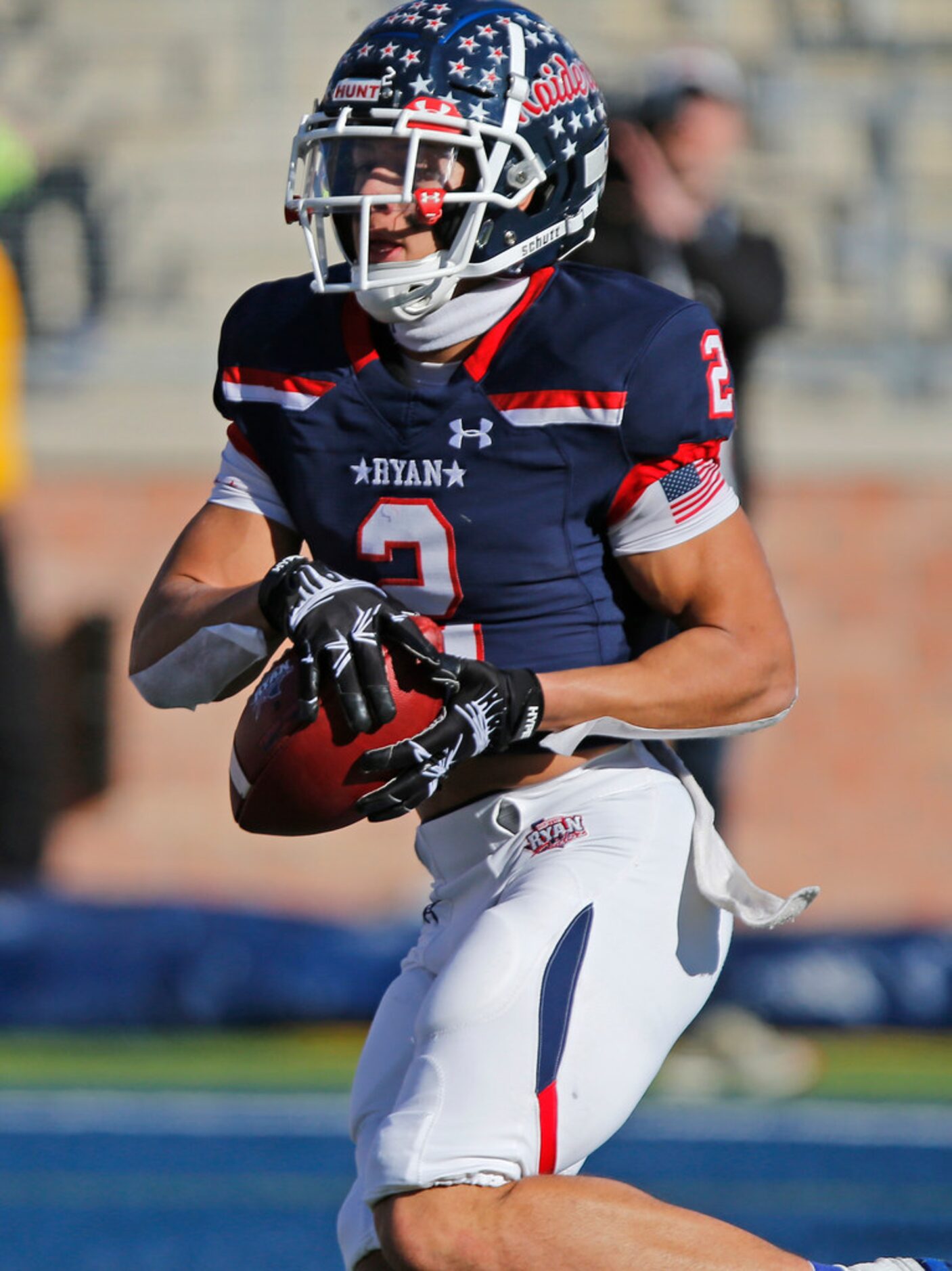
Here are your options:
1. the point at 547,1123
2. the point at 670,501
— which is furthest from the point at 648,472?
the point at 547,1123

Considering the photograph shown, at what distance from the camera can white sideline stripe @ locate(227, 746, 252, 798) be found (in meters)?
2.32

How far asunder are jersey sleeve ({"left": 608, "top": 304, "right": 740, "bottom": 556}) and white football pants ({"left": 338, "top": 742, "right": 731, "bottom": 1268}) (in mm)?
312

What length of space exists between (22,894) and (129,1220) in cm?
211

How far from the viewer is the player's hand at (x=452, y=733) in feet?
7.08

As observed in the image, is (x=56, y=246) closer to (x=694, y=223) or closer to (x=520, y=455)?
(x=694, y=223)

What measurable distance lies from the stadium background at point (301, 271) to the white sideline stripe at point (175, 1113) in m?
0.47

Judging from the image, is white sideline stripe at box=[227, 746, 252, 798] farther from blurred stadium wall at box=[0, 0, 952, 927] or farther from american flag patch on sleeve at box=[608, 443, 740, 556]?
blurred stadium wall at box=[0, 0, 952, 927]

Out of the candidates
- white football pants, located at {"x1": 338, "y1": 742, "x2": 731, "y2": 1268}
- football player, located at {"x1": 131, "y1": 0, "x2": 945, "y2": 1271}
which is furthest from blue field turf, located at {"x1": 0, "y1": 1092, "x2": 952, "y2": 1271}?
football player, located at {"x1": 131, "y1": 0, "x2": 945, "y2": 1271}

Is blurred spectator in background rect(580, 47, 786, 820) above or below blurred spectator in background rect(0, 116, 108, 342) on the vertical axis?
above

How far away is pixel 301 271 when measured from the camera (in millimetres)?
7074

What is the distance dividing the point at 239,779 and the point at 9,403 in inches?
184

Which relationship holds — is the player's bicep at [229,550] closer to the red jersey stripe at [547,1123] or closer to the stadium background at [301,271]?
the red jersey stripe at [547,1123]

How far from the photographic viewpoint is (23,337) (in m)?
7.20

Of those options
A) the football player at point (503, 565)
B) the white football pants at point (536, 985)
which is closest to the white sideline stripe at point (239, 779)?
the football player at point (503, 565)
